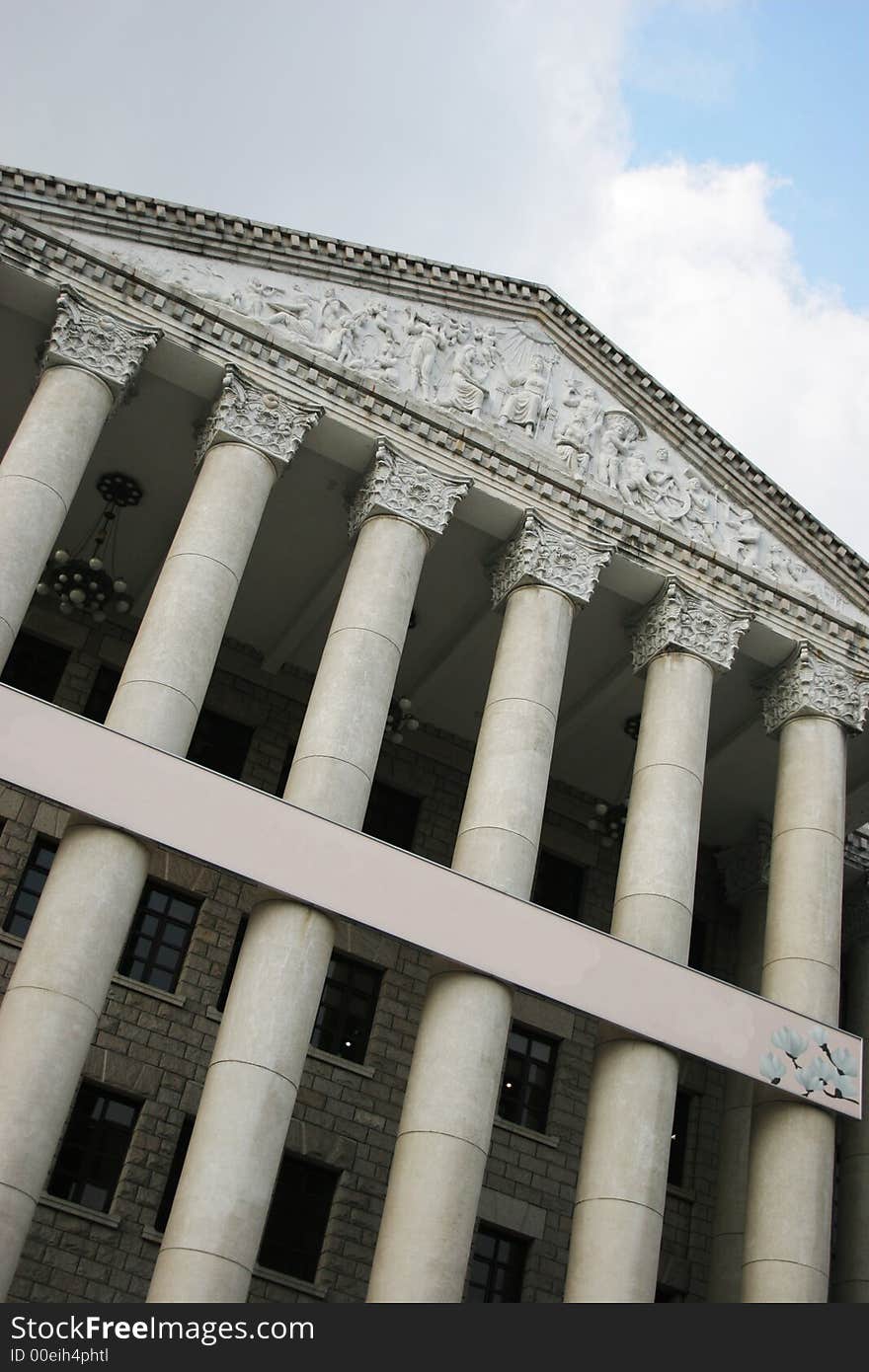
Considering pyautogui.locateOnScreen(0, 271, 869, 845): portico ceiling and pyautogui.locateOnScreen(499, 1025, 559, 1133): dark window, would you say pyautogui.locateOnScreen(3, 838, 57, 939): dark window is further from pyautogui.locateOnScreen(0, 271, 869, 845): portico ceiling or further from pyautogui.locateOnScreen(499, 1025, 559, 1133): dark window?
pyautogui.locateOnScreen(499, 1025, 559, 1133): dark window

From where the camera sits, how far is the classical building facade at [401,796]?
17844 millimetres

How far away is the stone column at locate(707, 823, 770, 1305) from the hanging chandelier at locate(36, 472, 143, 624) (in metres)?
12.5

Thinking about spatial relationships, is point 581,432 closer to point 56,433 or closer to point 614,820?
point 614,820

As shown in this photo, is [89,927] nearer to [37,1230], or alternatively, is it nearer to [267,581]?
[37,1230]

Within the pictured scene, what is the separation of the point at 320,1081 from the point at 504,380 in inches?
488

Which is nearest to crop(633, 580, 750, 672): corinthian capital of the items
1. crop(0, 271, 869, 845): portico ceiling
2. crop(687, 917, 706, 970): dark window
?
crop(0, 271, 869, 845): portico ceiling

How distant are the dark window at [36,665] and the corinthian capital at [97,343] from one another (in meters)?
6.86

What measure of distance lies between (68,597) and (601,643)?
958cm

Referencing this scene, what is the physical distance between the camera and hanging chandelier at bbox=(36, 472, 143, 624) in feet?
75.6

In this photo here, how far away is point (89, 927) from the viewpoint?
17.0m

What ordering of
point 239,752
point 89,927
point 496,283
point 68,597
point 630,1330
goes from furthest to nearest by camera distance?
point 239,752 → point 496,283 → point 68,597 → point 89,927 → point 630,1330

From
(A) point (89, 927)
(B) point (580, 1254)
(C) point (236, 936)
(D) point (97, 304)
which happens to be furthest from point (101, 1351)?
(D) point (97, 304)

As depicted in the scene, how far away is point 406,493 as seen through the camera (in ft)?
74.3

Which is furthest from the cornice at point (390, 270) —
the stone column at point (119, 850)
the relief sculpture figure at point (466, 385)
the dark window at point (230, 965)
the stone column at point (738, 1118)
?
the dark window at point (230, 965)
